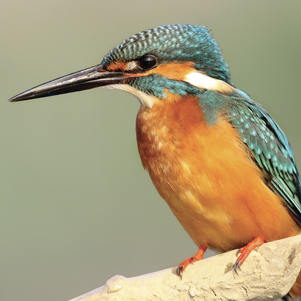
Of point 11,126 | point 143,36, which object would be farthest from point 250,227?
point 11,126

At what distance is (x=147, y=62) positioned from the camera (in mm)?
2102

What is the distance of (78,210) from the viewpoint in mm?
3438

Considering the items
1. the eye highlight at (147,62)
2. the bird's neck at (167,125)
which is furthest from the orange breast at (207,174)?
the eye highlight at (147,62)

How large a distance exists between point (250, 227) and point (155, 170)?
0.45m

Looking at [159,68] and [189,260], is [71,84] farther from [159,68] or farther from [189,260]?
[189,260]

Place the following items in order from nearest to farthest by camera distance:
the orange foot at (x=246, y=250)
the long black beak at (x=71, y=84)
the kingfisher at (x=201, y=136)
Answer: the orange foot at (x=246, y=250) < the kingfisher at (x=201, y=136) < the long black beak at (x=71, y=84)

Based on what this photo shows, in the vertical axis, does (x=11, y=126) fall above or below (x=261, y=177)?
above

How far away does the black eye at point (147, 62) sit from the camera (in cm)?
209

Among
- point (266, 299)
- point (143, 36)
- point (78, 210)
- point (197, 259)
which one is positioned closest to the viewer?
point (266, 299)

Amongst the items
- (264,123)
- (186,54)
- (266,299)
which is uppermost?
(186,54)

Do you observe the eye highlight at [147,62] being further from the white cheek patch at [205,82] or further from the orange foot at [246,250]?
the orange foot at [246,250]

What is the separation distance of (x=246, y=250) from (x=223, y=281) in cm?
16

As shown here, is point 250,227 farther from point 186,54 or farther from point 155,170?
point 186,54

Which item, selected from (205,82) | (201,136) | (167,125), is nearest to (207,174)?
(201,136)
